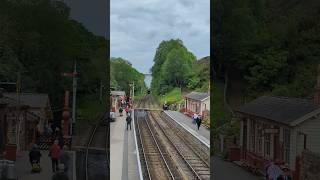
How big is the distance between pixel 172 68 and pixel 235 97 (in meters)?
1.01

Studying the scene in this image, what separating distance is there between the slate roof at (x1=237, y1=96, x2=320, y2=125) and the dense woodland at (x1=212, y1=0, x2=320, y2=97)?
0.12m

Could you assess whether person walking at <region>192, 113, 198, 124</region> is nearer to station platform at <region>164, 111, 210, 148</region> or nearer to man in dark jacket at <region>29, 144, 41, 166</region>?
station platform at <region>164, 111, 210, 148</region>

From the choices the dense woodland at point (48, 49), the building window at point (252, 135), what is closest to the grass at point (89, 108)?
the dense woodland at point (48, 49)

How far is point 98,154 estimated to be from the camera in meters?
8.48

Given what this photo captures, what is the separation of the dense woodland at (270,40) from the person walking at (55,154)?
253 centimetres

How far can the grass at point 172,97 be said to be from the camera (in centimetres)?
889

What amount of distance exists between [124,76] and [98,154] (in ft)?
3.82

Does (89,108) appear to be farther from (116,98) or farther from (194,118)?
(194,118)

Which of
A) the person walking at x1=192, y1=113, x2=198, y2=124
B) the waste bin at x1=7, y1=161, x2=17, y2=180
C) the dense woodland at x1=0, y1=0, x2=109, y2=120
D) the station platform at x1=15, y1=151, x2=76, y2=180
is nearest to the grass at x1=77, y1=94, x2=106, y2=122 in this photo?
the dense woodland at x1=0, y1=0, x2=109, y2=120

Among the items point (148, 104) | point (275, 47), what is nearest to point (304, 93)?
point (275, 47)

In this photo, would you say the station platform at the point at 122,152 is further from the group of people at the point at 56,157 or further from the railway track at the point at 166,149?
the group of people at the point at 56,157

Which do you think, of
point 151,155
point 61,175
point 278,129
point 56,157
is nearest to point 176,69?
point 151,155

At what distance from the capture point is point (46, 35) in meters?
8.71

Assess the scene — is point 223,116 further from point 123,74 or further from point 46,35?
point 46,35
